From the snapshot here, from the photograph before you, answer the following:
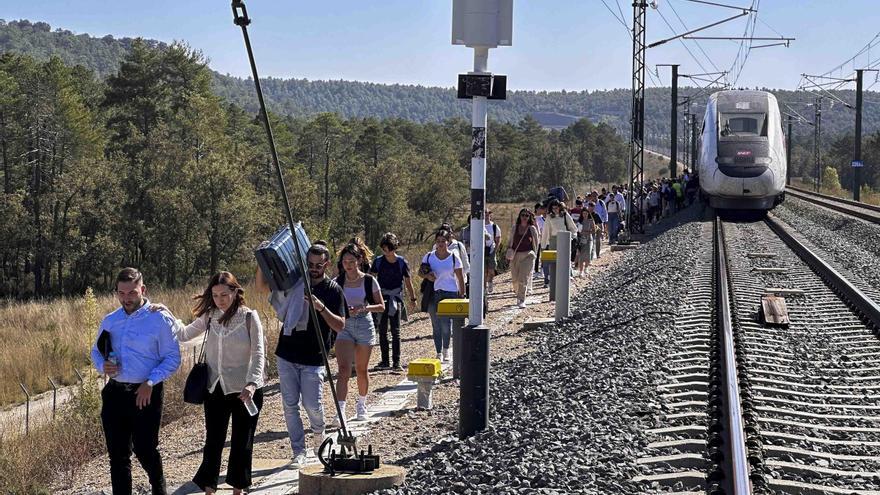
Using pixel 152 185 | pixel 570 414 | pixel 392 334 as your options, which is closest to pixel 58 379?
pixel 392 334

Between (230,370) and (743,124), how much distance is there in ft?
97.5

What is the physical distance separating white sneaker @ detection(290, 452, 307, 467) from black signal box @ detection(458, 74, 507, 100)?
10.2ft

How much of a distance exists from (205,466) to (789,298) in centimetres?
1192

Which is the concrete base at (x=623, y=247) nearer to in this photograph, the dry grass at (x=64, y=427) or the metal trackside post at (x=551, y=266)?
the dry grass at (x=64, y=427)

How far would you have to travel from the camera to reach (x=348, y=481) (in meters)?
7.77

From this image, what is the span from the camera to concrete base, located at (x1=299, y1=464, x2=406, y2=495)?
7.68 meters

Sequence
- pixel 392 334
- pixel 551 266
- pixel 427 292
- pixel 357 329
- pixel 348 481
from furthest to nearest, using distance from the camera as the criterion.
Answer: pixel 551 266 → pixel 427 292 → pixel 392 334 → pixel 357 329 → pixel 348 481

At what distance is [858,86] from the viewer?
6072 centimetres

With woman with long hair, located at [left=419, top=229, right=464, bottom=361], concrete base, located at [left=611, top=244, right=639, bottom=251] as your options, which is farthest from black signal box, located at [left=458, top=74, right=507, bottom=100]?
concrete base, located at [left=611, top=244, right=639, bottom=251]

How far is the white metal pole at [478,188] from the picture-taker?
9.05 metres

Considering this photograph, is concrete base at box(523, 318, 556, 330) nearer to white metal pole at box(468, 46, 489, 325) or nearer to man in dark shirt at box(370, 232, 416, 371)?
man in dark shirt at box(370, 232, 416, 371)

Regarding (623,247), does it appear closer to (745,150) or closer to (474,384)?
(745,150)

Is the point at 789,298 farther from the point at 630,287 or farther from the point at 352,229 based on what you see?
the point at 352,229

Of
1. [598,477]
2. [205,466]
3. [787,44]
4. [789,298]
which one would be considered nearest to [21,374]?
[789,298]
